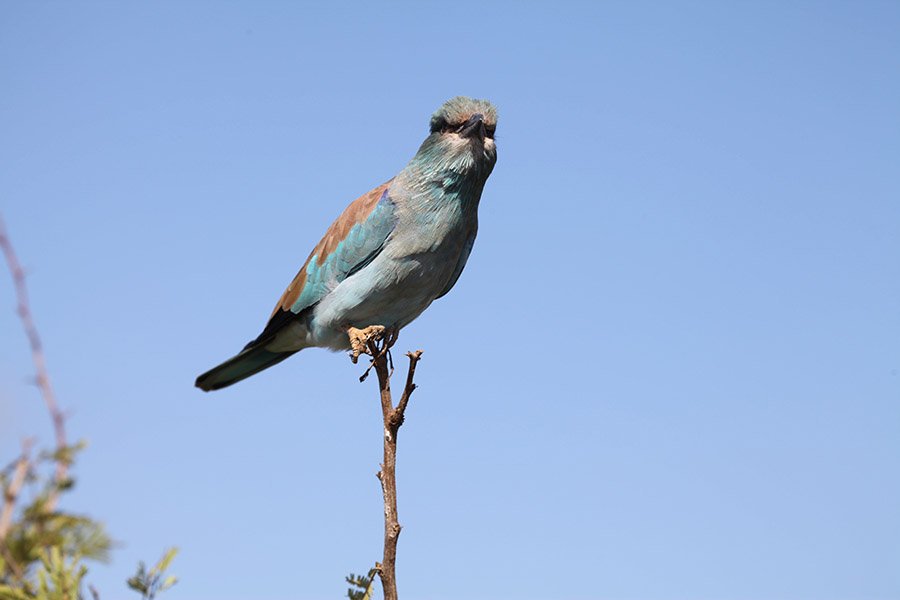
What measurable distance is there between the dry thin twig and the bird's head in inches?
71.8

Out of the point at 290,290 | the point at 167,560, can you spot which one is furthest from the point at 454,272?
the point at 167,560

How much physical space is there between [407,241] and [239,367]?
6.25ft

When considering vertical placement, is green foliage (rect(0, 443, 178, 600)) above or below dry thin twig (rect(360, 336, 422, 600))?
below

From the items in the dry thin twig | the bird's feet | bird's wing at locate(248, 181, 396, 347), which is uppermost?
bird's wing at locate(248, 181, 396, 347)

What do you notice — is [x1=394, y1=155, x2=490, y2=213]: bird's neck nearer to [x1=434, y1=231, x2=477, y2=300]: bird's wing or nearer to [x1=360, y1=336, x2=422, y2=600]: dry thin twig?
[x1=434, y1=231, x2=477, y2=300]: bird's wing

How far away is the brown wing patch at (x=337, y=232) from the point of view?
586cm

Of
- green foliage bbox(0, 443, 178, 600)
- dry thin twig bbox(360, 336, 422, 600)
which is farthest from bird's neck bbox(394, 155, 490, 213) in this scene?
green foliage bbox(0, 443, 178, 600)

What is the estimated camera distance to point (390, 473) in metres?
3.65

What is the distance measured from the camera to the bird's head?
18.2 ft

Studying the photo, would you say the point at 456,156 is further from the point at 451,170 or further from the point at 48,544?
the point at 48,544

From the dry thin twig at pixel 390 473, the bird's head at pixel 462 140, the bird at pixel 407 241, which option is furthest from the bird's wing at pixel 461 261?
the dry thin twig at pixel 390 473

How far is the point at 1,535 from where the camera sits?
1.33 metres

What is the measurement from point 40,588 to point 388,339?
3.67m

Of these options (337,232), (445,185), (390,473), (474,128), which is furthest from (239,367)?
(390,473)
